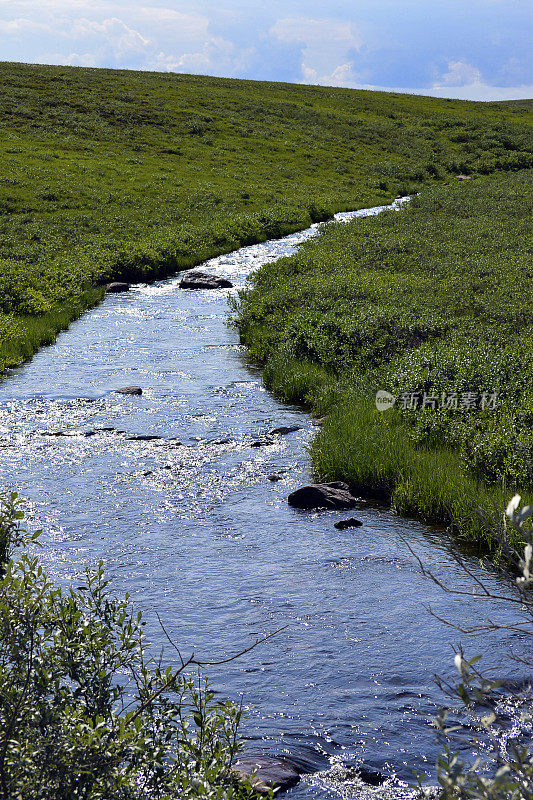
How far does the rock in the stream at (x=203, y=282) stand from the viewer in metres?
33.2

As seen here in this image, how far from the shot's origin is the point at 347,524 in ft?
38.0

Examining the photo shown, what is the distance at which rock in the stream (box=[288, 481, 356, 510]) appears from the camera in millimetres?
12289

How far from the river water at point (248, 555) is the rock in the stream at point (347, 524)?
15 cm

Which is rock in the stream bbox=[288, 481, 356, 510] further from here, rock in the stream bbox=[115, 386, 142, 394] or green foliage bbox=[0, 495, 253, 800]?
rock in the stream bbox=[115, 386, 142, 394]

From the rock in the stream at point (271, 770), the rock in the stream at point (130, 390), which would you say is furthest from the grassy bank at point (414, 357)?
the rock in the stream at point (130, 390)

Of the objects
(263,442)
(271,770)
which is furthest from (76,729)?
(263,442)

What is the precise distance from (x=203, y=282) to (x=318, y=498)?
2248 cm

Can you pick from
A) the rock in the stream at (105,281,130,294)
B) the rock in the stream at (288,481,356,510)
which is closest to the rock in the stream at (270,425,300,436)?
the rock in the stream at (288,481,356,510)

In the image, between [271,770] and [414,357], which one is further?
[414,357]

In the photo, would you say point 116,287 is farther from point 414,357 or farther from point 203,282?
point 414,357

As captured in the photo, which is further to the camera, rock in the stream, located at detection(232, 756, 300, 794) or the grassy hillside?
the grassy hillside

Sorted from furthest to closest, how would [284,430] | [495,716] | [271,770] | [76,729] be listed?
[284,430]
[271,770]
[76,729]
[495,716]

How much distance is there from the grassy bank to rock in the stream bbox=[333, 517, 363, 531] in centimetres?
98

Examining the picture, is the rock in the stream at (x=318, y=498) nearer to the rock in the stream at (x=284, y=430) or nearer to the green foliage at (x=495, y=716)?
the green foliage at (x=495, y=716)
